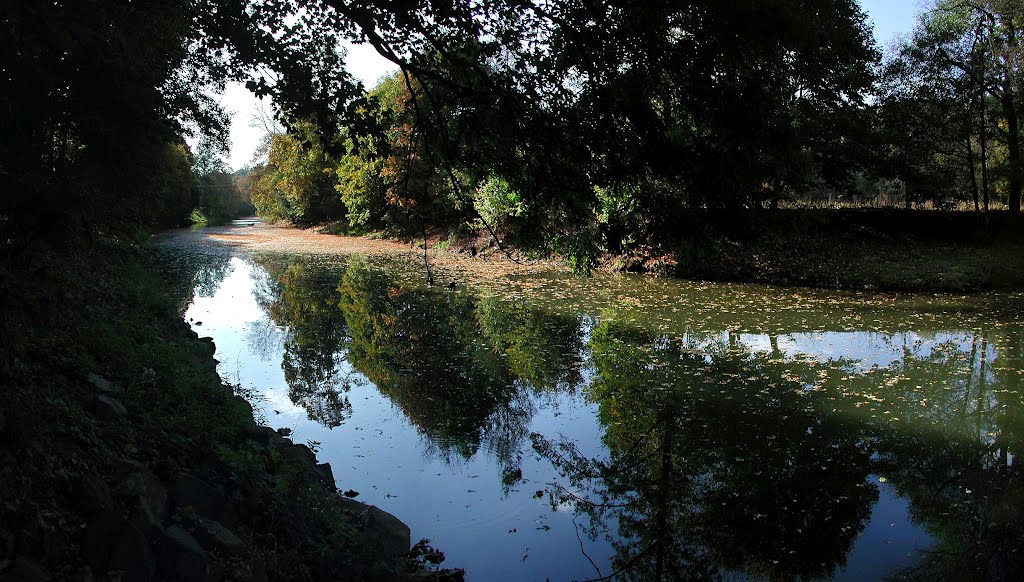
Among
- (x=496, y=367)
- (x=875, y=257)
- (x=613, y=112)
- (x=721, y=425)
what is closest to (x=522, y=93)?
(x=613, y=112)

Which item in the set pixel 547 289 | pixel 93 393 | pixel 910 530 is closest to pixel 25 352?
pixel 93 393

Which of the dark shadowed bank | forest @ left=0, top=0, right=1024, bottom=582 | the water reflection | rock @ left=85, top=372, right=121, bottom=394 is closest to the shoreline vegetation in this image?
forest @ left=0, top=0, right=1024, bottom=582

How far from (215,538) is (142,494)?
17.2 inches

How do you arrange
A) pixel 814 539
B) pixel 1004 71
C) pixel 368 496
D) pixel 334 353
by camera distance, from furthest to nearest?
pixel 1004 71 → pixel 334 353 → pixel 368 496 → pixel 814 539

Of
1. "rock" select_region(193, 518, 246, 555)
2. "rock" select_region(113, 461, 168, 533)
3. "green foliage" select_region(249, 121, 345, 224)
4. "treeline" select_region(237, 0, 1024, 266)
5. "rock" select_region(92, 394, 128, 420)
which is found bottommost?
"rock" select_region(193, 518, 246, 555)

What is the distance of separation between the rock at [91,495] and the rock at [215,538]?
0.47 metres

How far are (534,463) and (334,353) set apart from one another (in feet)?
17.2

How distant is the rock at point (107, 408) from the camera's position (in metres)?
4.00

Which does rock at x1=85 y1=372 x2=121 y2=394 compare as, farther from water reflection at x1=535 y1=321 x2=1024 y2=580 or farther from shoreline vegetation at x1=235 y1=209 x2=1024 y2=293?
shoreline vegetation at x1=235 y1=209 x2=1024 y2=293

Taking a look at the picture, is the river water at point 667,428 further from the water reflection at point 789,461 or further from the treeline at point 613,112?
the treeline at point 613,112

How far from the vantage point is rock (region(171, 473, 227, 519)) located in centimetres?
358

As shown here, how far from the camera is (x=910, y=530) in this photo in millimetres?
4992

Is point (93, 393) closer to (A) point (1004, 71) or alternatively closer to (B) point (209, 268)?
(B) point (209, 268)

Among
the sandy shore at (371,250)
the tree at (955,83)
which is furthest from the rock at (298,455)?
the tree at (955,83)
